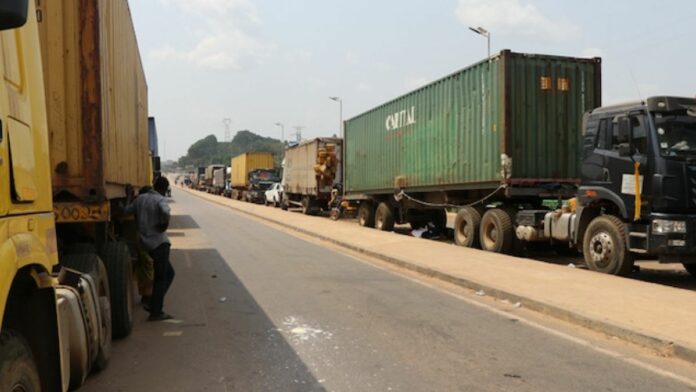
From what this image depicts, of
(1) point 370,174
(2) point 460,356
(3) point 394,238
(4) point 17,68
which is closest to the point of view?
(4) point 17,68

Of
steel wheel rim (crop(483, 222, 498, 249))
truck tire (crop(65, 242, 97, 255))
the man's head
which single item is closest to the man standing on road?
the man's head

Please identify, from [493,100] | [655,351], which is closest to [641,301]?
[655,351]

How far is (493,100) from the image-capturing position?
13422 mm

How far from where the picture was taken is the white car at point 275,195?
38.9 meters

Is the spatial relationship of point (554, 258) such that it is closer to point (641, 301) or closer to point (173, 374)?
point (641, 301)

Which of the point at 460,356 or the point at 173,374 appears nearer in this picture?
the point at 173,374

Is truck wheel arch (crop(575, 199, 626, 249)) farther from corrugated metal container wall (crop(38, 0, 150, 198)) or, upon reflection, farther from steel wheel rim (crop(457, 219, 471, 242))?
corrugated metal container wall (crop(38, 0, 150, 198))

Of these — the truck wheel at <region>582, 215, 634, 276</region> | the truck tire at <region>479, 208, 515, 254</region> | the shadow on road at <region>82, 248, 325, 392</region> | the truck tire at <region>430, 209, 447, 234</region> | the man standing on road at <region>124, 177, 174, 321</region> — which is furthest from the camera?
the truck tire at <region>430, 209, 447, 234</region>

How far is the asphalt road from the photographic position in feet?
16.5

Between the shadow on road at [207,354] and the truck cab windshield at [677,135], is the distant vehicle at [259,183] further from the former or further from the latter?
the truck cab windshield at [677,135]

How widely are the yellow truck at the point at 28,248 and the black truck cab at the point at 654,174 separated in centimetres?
830

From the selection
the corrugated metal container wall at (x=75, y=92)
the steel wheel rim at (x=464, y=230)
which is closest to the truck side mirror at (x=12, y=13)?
the corrugated metal container wall at (x=75, y=92)

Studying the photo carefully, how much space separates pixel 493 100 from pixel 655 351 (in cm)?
818

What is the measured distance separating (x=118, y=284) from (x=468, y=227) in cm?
1019
